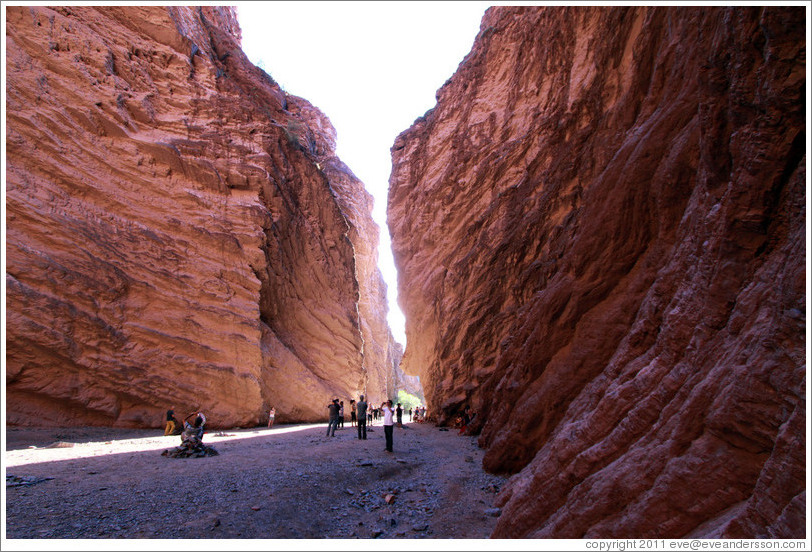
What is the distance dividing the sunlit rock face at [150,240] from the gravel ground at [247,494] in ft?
18.4

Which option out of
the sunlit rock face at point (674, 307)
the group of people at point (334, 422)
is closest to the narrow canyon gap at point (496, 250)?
the sunlit rock face at point (674, 307)

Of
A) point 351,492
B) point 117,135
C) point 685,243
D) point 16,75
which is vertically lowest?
point 351,492

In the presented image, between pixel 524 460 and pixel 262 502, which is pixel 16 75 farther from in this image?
pixel 524 460

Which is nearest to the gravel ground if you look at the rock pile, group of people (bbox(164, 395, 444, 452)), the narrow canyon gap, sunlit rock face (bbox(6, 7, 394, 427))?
the rock pile

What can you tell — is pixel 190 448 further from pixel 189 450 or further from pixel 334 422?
pixel 334 422

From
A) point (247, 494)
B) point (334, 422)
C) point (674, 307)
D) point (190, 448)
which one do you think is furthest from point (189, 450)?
point (674, 307)

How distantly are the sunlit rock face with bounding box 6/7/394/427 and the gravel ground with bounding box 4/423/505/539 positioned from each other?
18.4ft

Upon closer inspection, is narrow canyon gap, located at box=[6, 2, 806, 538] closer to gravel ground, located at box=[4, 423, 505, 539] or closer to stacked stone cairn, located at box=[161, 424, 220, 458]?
gravel ground, located at box=[4, 423, 505, 539]

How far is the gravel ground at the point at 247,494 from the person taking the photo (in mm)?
4789

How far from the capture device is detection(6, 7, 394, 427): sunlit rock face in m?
14.2

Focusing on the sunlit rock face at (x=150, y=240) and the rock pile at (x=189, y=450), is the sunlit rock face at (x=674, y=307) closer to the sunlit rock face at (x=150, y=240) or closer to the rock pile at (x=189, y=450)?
the rock pile at (x=189, y=450)

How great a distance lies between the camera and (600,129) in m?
10.1

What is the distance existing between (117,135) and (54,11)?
587 cm

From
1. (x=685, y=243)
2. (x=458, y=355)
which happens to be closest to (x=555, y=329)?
(x=685, y=243)
